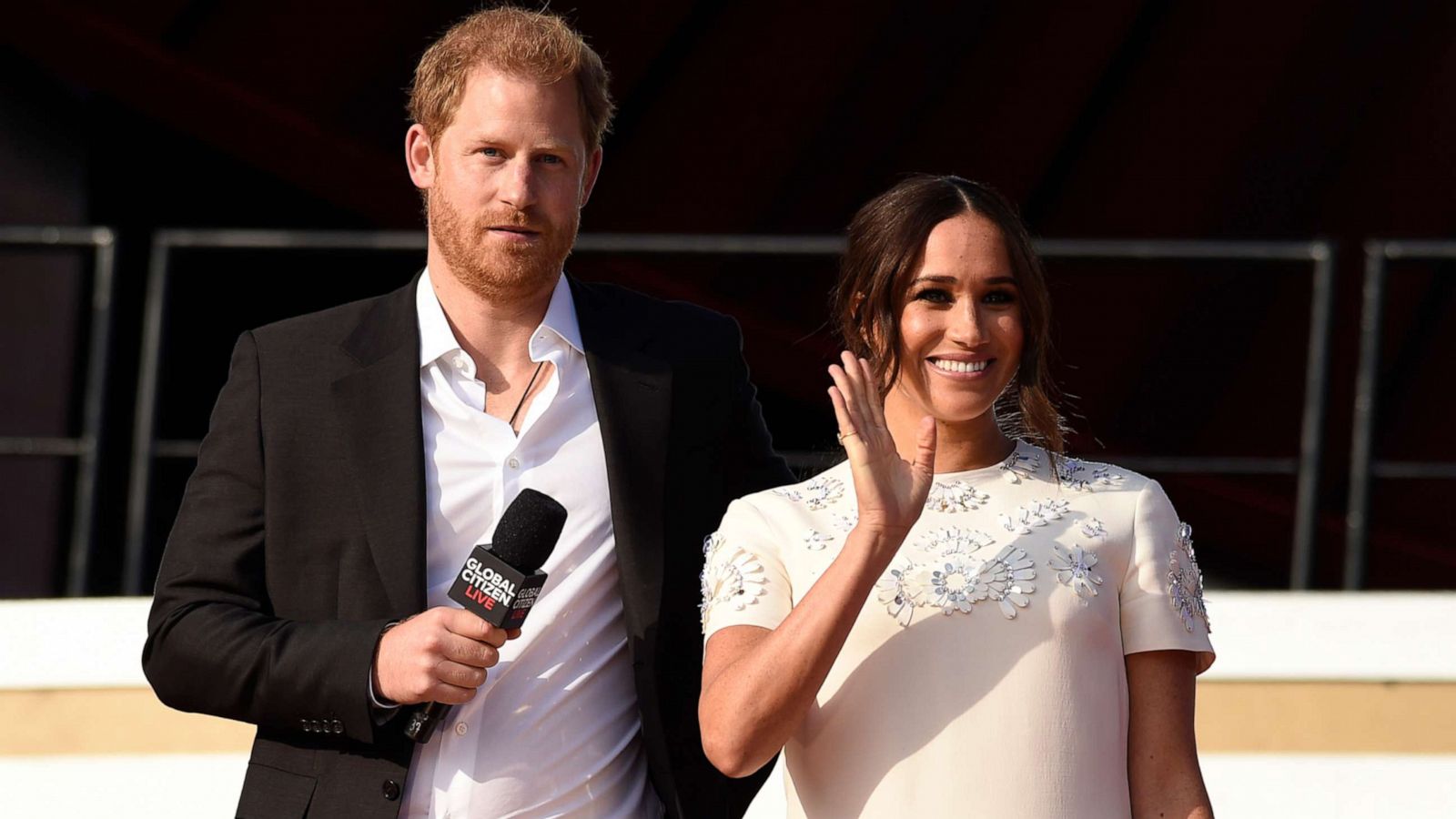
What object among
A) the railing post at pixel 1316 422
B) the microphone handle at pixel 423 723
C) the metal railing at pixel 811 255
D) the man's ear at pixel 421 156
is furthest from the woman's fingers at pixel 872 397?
the railing post at pixel 1316 422

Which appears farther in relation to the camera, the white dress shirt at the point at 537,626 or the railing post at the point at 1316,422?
the railing post at the point at 1316,422

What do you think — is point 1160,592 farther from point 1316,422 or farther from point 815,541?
point 1316,422

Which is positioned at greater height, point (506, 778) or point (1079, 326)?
point (1079, 326)

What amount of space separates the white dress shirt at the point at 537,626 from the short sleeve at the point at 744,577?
0.20 m

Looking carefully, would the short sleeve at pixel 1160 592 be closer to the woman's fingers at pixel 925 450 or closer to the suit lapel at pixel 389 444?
the woman's fingers at pixel 925 450

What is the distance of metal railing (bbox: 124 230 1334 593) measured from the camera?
3.23m

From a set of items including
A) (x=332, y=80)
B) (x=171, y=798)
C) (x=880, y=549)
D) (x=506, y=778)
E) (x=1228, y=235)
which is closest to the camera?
(x=880, y=549)

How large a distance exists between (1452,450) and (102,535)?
13.4ft

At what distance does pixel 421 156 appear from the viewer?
6.76 ft

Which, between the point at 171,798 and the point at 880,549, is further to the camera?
the point at 171,798

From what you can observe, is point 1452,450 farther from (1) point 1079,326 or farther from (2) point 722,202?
(2) point 722,202

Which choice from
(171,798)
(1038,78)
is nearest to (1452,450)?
(1038,78)

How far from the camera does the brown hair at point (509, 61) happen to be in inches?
78.5

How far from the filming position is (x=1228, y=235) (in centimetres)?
566
